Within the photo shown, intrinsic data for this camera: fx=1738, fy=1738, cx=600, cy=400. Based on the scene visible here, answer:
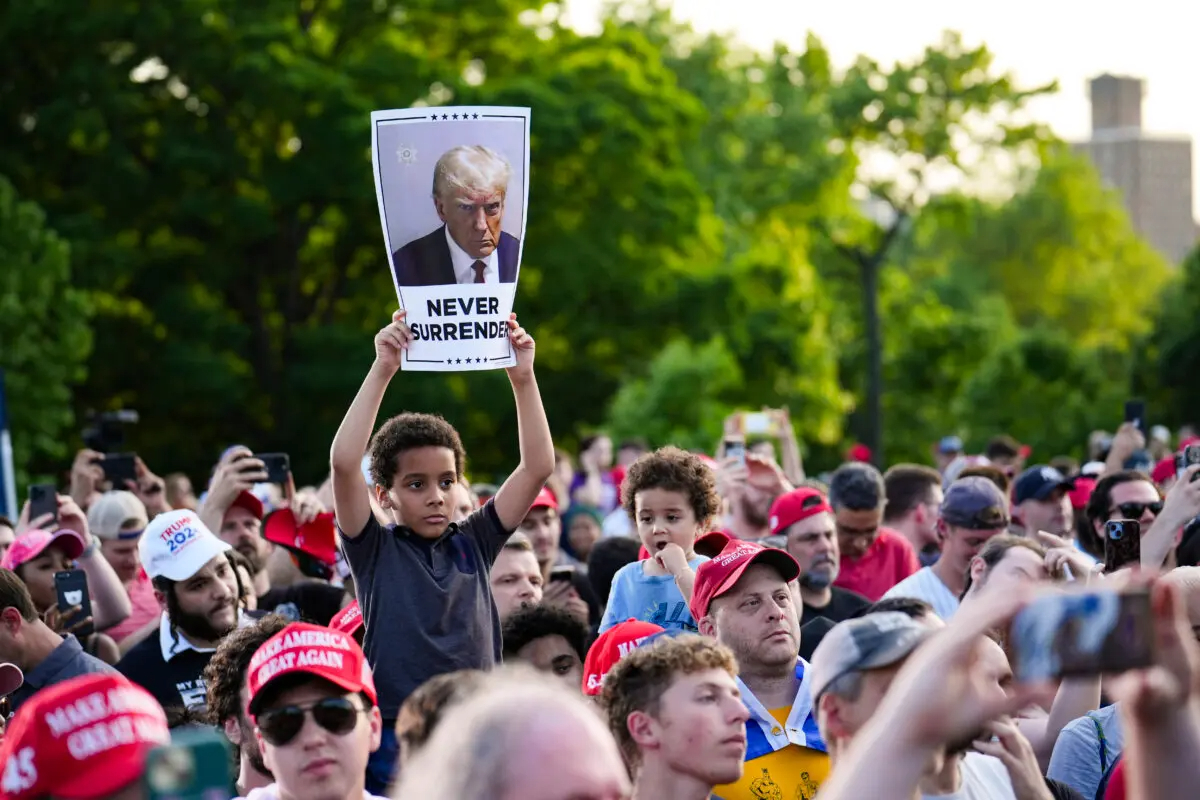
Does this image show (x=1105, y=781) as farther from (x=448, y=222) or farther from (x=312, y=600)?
(x=312, y=600)

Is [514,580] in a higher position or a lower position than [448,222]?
lower

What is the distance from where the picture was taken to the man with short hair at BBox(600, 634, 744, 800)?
4.16 m

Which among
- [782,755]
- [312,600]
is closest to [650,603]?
[782,755]

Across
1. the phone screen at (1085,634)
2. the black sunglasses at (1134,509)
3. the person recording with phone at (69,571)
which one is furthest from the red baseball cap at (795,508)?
the phone screen at (1085,634)

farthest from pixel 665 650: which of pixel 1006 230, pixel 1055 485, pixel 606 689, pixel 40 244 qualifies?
pixel 1006 230

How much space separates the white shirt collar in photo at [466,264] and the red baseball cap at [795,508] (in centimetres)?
272

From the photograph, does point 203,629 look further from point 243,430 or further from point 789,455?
point 243,430

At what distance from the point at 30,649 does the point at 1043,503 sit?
5342 mm

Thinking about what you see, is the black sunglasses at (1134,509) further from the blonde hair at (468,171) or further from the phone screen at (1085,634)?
the phone screen at (1085,634)

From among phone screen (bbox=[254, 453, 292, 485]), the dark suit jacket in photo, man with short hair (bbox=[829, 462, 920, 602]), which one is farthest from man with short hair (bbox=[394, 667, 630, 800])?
phone screen (bbox=[254, 453, 292, 485])

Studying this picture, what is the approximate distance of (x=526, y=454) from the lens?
5629mm

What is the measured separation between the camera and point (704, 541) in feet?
20.6

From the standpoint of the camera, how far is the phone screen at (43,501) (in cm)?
860

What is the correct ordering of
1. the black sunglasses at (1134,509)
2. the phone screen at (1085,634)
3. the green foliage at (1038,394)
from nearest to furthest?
the phone screen at (1085,634), the black sunglasses at (1134,509), the green foliage at (1038,394)
